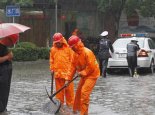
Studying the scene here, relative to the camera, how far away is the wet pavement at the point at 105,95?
11766mm

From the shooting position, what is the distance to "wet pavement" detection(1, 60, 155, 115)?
38.6 ft

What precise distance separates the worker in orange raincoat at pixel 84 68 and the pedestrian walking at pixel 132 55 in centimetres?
931

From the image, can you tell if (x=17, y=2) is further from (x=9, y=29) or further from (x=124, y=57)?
(x=9, y=29)

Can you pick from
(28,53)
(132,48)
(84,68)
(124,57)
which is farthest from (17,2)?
(84,68)

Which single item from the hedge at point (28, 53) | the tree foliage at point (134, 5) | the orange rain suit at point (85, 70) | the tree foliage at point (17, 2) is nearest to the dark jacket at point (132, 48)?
the hedge at point (28, 53)

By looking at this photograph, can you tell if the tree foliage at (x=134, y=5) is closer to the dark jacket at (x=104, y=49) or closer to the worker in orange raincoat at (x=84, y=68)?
the dark jacket at (x=104, y=49)

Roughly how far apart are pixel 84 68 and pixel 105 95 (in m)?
3.89

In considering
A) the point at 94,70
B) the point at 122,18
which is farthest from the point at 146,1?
the point at 94,70

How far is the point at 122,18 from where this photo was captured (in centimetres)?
3741

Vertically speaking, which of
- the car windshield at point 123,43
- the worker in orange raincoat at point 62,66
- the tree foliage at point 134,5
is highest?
the worker in orange raincoat at point 62,66

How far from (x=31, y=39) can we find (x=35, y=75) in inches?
556

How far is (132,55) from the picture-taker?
65.2ft

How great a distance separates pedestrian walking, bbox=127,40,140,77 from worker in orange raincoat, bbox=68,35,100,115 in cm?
931

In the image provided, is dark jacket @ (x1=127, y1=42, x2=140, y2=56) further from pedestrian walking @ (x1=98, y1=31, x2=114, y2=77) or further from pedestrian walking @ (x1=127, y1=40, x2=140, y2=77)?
pedestrian walking @ (x1=98, y1=31, x2=114, y2=77)
